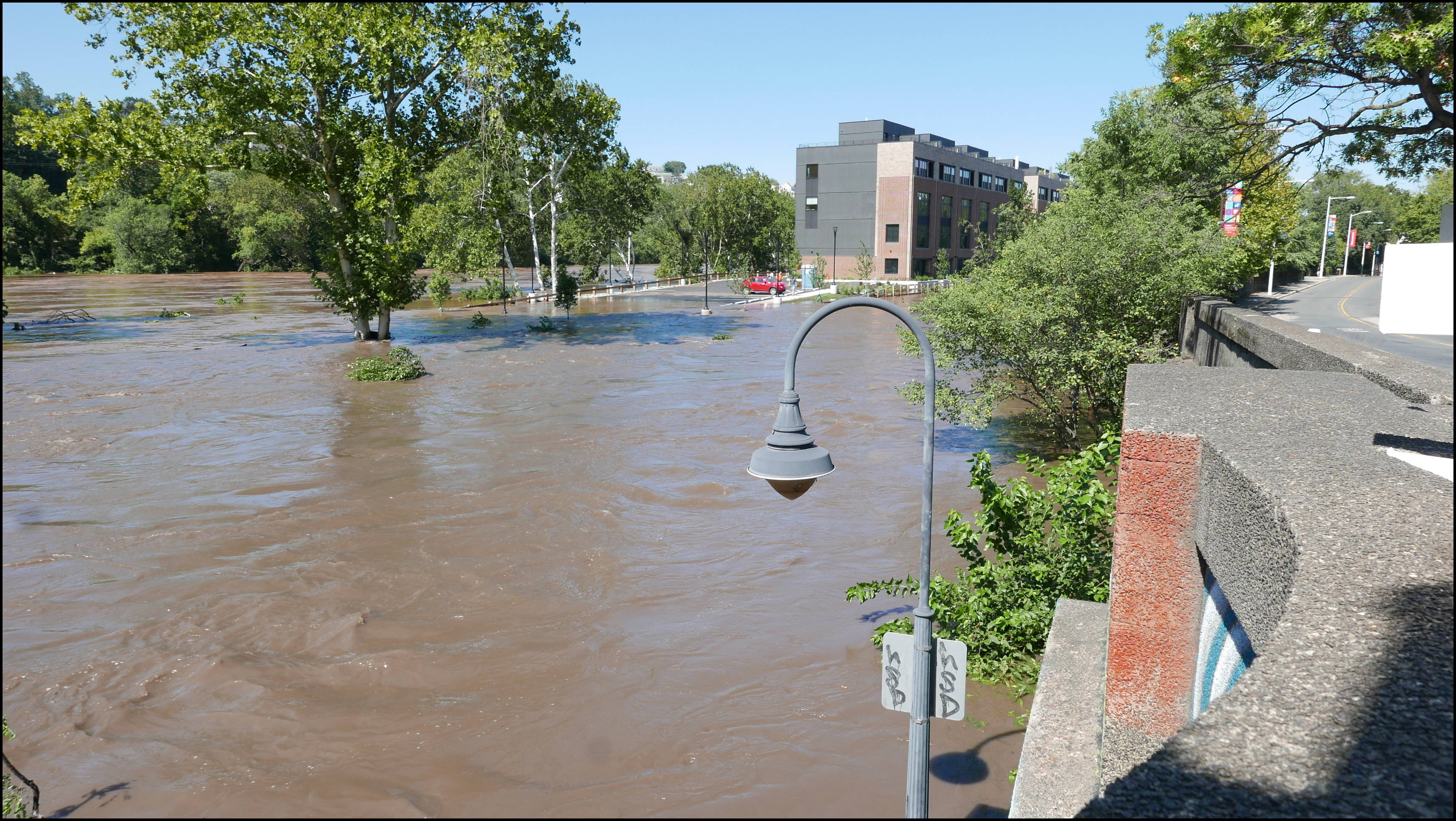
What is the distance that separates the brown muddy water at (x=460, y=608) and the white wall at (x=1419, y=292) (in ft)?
17.7

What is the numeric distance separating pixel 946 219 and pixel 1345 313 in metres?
57.9

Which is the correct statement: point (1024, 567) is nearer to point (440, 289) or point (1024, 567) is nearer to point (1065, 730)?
point (1065, 730)

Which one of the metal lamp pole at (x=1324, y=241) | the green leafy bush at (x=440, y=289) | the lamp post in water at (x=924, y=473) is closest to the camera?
the lamp post in water at (x=924, y=473)

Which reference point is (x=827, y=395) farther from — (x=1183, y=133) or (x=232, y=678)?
(x=232, y=678)

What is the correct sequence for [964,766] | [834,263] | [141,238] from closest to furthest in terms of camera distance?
[964,766], [834,263], [141,238]

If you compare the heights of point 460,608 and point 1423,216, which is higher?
point 1423,216

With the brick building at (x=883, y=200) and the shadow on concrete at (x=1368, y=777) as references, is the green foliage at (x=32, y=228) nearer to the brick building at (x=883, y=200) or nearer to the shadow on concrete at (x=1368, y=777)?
the brick building at (x=883, y=200)

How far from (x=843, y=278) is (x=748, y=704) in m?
79.7

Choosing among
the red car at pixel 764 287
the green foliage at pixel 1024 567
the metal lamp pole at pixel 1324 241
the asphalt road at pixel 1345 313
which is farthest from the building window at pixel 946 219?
the green foliage at pixel 1024 567

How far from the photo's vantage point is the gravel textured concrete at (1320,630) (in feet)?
6.76

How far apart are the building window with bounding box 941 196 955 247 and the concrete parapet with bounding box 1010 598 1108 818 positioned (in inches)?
3484

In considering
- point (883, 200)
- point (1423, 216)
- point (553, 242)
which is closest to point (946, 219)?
point (883, 200)

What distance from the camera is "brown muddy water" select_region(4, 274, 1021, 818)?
25.7 feet

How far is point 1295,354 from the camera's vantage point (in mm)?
8469
